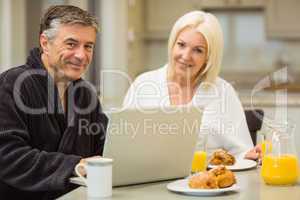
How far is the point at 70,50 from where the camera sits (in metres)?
1.83

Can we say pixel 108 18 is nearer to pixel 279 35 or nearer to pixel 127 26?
pixel 127 26

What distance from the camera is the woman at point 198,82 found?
2402 millimetres

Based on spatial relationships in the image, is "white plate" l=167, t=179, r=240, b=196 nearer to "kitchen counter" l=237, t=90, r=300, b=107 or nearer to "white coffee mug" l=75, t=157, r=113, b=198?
"white coffee mug" l=75, t=157, r=113, b=198

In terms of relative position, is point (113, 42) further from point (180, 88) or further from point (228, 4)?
point (180, 88)

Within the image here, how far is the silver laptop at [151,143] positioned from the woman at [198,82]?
0.71m

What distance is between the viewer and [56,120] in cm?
186

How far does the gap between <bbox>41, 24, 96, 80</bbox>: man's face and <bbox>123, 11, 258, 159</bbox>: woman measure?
61 cm

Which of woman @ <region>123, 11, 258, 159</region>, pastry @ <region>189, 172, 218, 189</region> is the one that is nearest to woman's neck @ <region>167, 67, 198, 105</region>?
woman @ <region>123, 11, 258, 159</region>

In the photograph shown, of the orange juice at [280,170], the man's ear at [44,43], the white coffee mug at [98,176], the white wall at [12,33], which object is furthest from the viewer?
the white wall at [12,33]

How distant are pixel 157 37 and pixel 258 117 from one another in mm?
3049

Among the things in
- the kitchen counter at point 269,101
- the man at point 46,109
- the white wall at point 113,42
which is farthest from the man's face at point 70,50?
the white wall at point 113,42

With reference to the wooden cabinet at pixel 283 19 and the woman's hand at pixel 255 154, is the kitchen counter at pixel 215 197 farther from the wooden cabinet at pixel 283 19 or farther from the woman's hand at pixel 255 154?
the wooden cabinet at pixel 283 19

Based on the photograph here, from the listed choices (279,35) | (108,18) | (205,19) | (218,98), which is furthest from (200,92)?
(279,35)

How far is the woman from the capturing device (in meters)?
2.40
